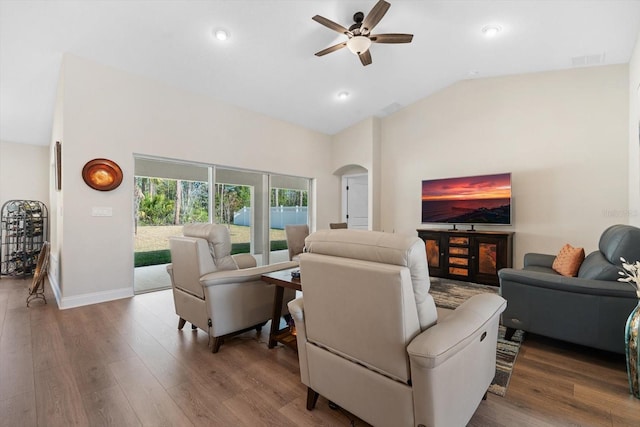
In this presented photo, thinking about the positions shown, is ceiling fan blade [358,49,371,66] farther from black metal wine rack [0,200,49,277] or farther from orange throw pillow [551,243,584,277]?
black metal wine rack [0,200,49,277]

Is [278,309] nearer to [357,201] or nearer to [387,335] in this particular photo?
[387,335]

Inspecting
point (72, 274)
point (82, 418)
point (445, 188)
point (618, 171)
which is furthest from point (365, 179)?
point (82, 418)

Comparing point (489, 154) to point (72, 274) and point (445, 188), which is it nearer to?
point (445, 188)

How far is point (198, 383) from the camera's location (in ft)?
6.26

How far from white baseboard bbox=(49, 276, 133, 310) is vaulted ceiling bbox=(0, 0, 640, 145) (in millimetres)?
2893

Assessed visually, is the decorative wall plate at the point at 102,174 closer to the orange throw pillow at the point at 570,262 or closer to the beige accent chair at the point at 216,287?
the beige accent chair at the point at 216,287

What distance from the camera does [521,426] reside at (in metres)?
1.53

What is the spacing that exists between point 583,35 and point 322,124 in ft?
13.6

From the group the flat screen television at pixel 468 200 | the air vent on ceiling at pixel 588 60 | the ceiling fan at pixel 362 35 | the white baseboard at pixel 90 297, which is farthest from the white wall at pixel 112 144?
the air vent on ceiling at pixel 588 60

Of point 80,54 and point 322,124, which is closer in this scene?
point 80,54

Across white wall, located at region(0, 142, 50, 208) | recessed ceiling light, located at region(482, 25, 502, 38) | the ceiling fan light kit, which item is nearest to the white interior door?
recessed ceiling light, located at region(482, 25, 502, 38)

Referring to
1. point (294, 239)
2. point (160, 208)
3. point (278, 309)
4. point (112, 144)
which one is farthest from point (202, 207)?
point (278, 309)

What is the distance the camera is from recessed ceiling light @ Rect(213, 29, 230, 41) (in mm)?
3287

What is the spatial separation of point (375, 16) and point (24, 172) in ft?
23.3
